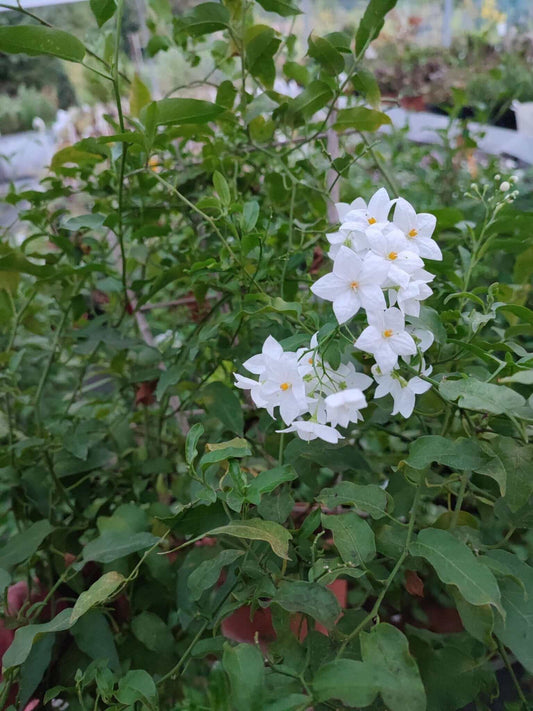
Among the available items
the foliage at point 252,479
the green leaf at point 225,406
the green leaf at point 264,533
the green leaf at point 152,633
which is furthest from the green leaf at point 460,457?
the green leaf at point 152,633

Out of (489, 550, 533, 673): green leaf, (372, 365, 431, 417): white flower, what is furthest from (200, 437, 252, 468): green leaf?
(489, 550, 533, 673): green leaf

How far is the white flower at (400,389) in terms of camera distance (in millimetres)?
479

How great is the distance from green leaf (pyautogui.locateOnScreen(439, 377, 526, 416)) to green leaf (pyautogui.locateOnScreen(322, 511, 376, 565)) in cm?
11

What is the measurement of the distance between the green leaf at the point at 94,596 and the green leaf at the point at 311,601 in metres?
0.12

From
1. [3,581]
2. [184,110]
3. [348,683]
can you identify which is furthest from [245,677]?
[184,110]

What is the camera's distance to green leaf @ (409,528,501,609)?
0.40 metres

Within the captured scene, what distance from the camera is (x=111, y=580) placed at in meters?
0.48

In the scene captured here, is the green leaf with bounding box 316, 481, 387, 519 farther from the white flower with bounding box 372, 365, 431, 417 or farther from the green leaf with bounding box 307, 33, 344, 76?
the green leaf with bounding box 307, 33, 344, 76

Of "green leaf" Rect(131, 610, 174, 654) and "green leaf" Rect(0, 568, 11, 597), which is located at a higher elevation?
"green leaf" Rect(0, 568, 11, 597)

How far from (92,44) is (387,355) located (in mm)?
649

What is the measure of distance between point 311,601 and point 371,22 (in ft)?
1.75

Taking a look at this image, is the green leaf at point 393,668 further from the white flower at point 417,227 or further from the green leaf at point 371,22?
the green leaf at point 371,22

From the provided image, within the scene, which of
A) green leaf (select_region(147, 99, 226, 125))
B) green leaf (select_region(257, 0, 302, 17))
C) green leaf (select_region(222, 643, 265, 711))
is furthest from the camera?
green leaf (select_region(257, 0, 302, 17))

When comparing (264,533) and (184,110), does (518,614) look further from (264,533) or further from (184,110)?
(184,110)
